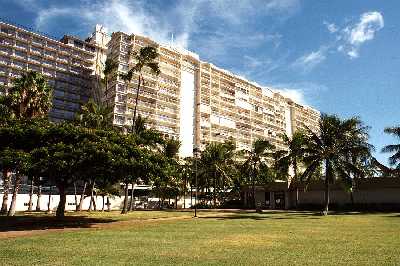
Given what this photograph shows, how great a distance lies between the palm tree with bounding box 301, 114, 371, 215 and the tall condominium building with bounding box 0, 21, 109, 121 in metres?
77.2

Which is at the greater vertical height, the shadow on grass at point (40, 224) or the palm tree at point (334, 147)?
the palm tree at point (334, 147)

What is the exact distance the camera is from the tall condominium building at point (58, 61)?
10081cm

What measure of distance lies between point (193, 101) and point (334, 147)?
77163mm

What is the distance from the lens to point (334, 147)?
4712 cm

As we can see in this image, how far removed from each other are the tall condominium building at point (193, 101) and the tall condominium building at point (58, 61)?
9.89 meters

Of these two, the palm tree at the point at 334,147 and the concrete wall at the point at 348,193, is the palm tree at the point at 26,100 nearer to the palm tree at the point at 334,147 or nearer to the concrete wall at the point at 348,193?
the palm tree at the point at 334,147

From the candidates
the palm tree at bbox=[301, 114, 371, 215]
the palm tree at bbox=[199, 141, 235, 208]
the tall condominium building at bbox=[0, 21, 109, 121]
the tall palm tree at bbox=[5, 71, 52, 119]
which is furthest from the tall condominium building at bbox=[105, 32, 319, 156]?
the palm tree at bbox=[301, 114, 371, 215]

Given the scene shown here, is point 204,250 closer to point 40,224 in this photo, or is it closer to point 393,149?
point 40,224

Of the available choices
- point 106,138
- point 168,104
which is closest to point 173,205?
point 168,104

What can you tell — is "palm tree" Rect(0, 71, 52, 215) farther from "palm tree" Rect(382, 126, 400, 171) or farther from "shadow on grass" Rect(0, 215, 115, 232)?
"palm tree" Rect(382, 126, 400, 171)

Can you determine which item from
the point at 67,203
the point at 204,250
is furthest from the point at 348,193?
the point at 204,250

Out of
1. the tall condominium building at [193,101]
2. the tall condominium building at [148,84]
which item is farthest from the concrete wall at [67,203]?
the tall condominium building at [148,84]

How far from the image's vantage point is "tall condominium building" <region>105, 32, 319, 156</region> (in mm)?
105562

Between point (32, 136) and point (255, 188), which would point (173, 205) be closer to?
point (255, 188)
